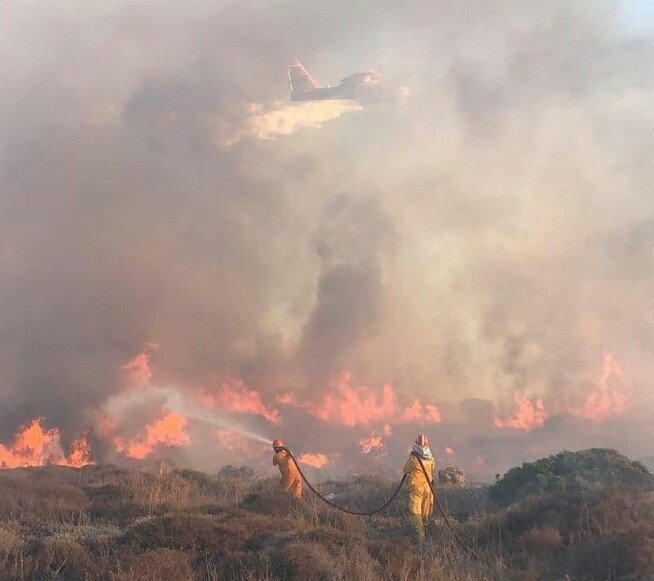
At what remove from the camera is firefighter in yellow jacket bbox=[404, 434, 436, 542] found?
1389 centimetres

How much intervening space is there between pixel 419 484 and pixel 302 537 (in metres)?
4.60

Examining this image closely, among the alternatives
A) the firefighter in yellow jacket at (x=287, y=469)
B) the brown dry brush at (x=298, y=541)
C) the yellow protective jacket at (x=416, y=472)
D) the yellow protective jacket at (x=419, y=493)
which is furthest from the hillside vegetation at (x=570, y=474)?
the firefighter in yellow jacket at (x=287, y=469)

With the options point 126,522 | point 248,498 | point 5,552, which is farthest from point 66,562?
point 248,498

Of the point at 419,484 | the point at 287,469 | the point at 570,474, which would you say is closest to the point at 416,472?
the point at 419,484

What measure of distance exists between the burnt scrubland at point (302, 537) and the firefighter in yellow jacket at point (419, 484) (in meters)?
0.44

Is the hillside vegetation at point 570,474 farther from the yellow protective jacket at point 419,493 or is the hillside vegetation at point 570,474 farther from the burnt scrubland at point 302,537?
the yellow protective jacket at point 419,493

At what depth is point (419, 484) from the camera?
14.2m

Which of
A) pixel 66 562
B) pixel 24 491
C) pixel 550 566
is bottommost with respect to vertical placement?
pixel 550 566

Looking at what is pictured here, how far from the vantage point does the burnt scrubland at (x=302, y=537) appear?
29.3 feet

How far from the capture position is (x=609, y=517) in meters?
12.5

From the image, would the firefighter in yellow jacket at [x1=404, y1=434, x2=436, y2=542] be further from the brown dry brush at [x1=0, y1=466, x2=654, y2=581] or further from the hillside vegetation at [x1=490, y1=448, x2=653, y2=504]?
the hillside vegetation at [x1=490, y1=448, x2=653, y2=504]

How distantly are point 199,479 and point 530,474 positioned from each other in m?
11.9

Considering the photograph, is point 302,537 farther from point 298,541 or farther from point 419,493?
point 419,493

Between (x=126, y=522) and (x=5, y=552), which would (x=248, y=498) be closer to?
(x=126, y=522)
